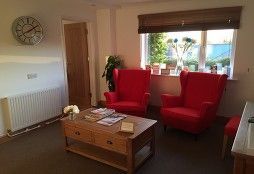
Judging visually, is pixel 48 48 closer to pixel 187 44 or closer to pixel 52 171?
pixel 52 171

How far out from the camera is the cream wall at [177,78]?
354 cm

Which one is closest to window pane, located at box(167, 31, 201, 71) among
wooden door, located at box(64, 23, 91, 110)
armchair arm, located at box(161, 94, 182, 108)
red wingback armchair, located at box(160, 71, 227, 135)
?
red wingback armchair, located at box(160, 71, 227, 135)

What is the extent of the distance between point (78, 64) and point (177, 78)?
7.57ft

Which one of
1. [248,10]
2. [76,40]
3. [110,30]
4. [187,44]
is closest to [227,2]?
[248,10]

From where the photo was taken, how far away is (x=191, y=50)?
13.8ft

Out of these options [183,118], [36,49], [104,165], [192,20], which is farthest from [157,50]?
[104,165]

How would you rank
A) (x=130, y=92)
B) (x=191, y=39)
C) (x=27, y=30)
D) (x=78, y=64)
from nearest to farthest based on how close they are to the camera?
(x=27, y=30) < (x=191, y=39) < (x=130, y=92) < (x=78, y=64)

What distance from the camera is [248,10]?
345cm

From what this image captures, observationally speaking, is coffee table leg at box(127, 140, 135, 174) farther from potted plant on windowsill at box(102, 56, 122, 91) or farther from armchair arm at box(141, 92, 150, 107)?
potted plant on windowsill at box(102, 56, 122, 91)

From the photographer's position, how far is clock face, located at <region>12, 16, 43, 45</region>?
3.30m

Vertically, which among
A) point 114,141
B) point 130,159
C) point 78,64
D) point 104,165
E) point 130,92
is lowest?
point 104,165

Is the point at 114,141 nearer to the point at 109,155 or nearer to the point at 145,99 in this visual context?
the point at 109,155

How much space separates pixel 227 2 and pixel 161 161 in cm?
282

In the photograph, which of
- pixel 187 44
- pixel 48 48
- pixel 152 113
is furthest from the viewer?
pixel 152 113
